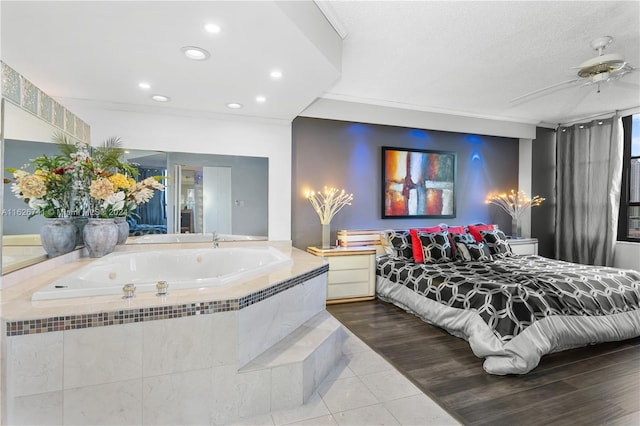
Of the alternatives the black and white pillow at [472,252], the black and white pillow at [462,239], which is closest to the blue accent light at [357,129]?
the black and white pillow at [462,239]

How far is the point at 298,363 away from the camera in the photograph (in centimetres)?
194

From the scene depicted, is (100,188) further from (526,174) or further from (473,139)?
(526,174)

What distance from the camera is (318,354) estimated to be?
2.13 meters

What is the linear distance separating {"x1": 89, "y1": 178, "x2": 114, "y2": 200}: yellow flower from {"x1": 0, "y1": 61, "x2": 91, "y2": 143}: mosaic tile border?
55 centimetres

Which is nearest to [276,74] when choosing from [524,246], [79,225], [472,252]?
[79,225]

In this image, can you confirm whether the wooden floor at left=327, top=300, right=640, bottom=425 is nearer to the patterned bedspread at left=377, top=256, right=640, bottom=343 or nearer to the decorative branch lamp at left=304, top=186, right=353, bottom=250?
the patterned bedspread at left=377, top=256, right=640, bottom=343

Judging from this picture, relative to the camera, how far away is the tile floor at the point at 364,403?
1819mm

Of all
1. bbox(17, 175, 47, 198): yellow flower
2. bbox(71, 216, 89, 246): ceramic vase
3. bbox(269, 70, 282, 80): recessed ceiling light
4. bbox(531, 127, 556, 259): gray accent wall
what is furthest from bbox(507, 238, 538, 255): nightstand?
bbox(17, 175, 47, 198): yellow flower

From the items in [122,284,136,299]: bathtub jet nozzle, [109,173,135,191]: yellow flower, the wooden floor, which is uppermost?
[109,173,135,191]: yellow flower

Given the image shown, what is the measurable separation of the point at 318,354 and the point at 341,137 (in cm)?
304

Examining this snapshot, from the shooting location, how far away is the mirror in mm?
3580

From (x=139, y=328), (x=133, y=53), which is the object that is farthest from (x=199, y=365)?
(x=133, y=53)

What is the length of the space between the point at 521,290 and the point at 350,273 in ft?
6.15

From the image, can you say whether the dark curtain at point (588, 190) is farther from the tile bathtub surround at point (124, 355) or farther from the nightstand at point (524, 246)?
the tile bathtub surround at point (124, 355)
